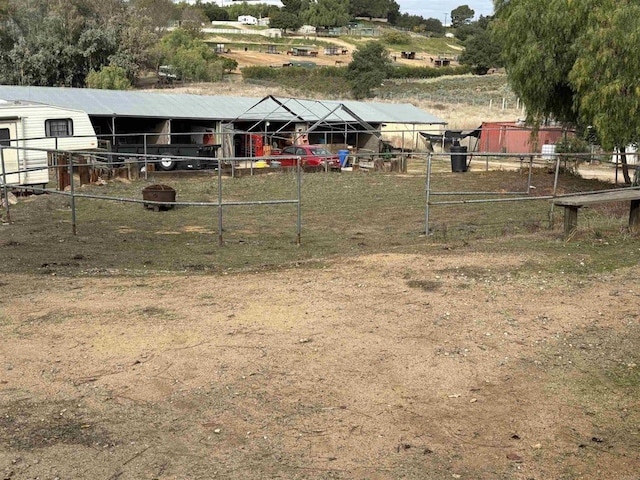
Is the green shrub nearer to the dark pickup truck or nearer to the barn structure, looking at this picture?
the barn structure

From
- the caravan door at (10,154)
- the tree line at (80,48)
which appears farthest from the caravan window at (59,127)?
the tree line at (80,48)

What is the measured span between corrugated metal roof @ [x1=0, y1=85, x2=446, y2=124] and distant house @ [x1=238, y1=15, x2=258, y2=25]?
408 feet

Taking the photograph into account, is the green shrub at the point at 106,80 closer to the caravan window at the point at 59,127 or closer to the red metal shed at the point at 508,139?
the red metal shed at the point at 508,139

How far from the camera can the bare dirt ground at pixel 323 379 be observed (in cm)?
465

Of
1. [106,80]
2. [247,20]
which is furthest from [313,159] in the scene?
[247,20]

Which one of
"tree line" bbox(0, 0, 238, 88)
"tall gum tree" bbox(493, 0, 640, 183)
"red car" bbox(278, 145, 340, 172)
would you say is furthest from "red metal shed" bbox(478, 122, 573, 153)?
"tree line" bbox(0, 0, 238, 88)

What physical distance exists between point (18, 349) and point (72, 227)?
24.8 feet

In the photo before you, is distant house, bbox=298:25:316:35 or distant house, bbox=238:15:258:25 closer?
distant house, bbox=298:25:316:35

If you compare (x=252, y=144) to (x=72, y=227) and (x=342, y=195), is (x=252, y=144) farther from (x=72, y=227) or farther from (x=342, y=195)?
(x=72, y=227)

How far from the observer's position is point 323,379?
19.3 ft

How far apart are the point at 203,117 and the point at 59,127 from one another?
7.99 meters

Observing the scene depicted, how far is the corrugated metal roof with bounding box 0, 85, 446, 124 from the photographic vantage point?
2880 cm

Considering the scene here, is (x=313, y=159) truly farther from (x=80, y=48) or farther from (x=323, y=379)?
(x=80, y=48)

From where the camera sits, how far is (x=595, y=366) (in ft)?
20.4
